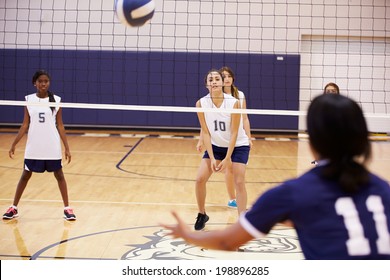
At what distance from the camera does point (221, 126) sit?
607cm

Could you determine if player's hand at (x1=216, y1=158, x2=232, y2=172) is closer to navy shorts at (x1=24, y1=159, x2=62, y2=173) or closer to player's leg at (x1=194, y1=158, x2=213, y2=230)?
player's leg at (x1=194, y1=158, x2=213, y2=230)

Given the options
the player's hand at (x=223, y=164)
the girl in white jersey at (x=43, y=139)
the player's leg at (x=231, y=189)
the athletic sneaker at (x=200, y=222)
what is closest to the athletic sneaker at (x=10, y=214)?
the girl in white jersey at (x=43, y=139)

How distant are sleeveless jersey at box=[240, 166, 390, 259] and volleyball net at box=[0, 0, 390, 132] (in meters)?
13.9

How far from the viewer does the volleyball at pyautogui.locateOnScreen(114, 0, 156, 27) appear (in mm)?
5375

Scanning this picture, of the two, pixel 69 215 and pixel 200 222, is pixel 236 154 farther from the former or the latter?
pixel 69 215

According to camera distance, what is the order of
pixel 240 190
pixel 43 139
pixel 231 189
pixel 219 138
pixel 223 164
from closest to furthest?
pixel 240 190 < pixel 223 164 < pixel 219 138 < pixel 43 139 < pixel 231 189

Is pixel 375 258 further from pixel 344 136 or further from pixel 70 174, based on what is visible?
pixel 70 174

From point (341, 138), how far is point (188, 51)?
14.1m

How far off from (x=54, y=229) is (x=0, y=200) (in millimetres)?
1612

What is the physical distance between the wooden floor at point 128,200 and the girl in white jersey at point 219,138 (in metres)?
0.62

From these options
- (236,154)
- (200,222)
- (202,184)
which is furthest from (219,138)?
(200,222)

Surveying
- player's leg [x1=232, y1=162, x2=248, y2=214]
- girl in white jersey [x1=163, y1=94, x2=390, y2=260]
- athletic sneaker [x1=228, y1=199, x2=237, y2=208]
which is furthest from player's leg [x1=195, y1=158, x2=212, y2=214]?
girl in white jersey [x1=163, y1=94, x2=390, y2=260]

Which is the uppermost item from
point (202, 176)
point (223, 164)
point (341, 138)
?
point (341, 138)

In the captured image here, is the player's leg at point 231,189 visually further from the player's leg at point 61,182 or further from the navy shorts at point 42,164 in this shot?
the navy shorts at point 42,164
